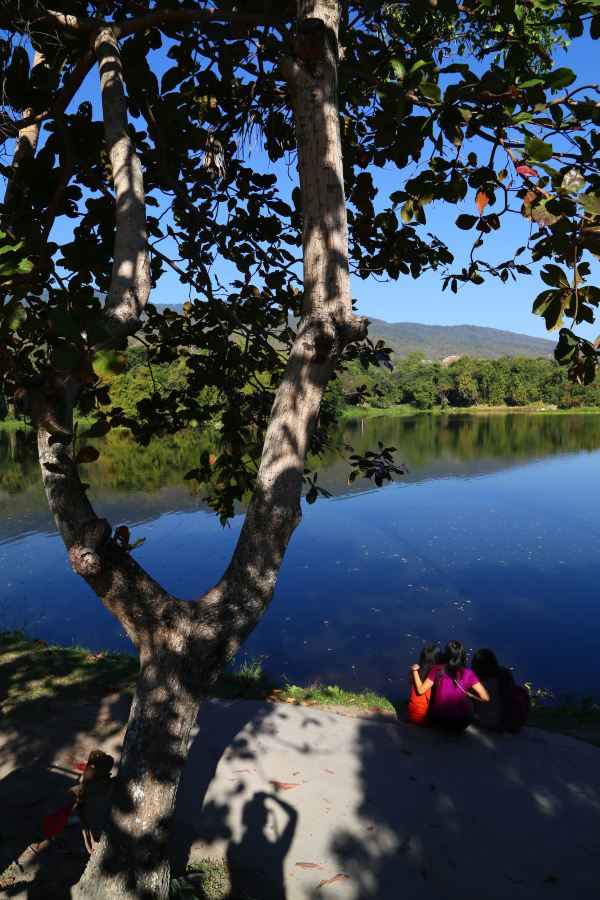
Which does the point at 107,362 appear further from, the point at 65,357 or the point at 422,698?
the point at 422,698

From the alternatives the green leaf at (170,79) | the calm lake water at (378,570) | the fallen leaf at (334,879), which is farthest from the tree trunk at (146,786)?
the green leaf at (170,79)

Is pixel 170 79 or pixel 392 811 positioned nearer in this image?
pixel 170 79

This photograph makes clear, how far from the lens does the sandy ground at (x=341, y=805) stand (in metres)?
3.55

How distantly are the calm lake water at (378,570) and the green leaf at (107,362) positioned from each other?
31.7 inches

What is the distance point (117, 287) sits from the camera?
92.0 inches

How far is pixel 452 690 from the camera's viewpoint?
17.6 feet

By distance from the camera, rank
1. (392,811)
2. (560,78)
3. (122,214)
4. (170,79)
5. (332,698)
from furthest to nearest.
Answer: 1. (332,698)
2. (392,811)
3. (170,79)
4. (560,78)
5. (122,214)

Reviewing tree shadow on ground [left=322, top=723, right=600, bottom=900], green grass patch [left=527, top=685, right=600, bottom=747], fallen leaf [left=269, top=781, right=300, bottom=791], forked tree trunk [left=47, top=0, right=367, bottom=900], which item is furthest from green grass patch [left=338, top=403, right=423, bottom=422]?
forked tree trunk [left=47, top=0, right=367, bottom=900]

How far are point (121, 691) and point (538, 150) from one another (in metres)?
5.37

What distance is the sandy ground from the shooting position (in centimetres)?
355

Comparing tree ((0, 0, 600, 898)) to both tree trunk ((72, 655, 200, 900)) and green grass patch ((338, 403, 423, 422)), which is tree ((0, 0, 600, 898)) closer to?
tree trunk ((72, 655, 200, 900))

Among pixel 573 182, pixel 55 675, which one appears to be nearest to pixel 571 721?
pixel 55 675

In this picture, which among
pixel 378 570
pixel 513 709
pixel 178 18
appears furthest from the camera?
pixel 378 570

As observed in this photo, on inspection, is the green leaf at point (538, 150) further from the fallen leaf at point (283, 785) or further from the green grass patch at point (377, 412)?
the green grass patch at point (377, 412)
